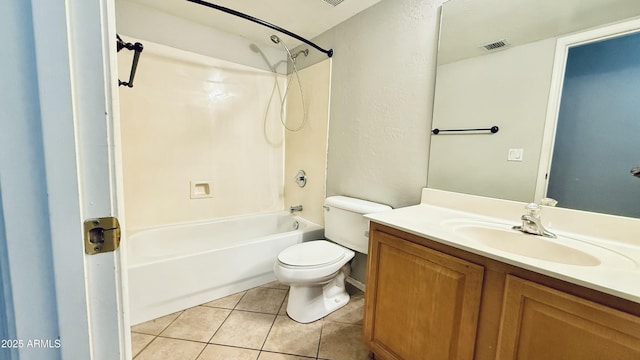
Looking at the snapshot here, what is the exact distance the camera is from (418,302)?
101 cm

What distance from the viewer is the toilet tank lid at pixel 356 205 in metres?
1.64

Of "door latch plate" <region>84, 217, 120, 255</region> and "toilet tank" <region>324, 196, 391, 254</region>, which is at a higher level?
"door latch plate" <region>84, 217, 120, 255</region>

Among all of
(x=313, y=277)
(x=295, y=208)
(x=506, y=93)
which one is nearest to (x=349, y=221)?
(x=313, y=277)

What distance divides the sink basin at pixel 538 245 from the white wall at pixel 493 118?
0.70ft

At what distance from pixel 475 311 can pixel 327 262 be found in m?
0.84

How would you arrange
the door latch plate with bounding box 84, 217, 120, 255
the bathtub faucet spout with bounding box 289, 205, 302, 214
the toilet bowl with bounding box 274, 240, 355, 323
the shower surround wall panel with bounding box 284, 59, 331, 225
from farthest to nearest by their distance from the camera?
the bathtub faucet spout with bounding box 289, 205, 302, 214, the shower surround wall panel with bounding box 284, 59, 331, 225, the toilet bowl with bounding box 274, 240, 355, 323, the door latch plate with bounding box 84, 217, 120, 255

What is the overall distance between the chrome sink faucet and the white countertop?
53 millimetres

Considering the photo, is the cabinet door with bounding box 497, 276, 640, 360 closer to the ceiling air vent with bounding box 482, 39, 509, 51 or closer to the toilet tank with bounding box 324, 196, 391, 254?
the toilet tank with bounding box 324, 196, 391, 254

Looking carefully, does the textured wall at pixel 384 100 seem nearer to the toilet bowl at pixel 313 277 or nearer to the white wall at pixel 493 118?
the white wall at pixel 493 118

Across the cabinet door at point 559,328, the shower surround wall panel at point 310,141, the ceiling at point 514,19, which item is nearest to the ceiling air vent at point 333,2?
the shower surround wall panel at point 310,141

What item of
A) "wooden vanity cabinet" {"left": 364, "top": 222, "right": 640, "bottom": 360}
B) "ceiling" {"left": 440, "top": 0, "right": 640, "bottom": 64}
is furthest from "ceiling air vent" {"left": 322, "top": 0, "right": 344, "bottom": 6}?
"wooden vanity cabinet" {"left": 364, "top": 222, "right": 640, "bottom": 360}

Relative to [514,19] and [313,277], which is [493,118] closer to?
[514,19]

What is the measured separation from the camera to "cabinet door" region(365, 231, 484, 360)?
0.87 m

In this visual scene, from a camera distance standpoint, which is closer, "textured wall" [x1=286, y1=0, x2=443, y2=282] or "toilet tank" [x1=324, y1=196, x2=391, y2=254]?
"textured wall" [x1=286, y1=0, x2=443, y2=282]
